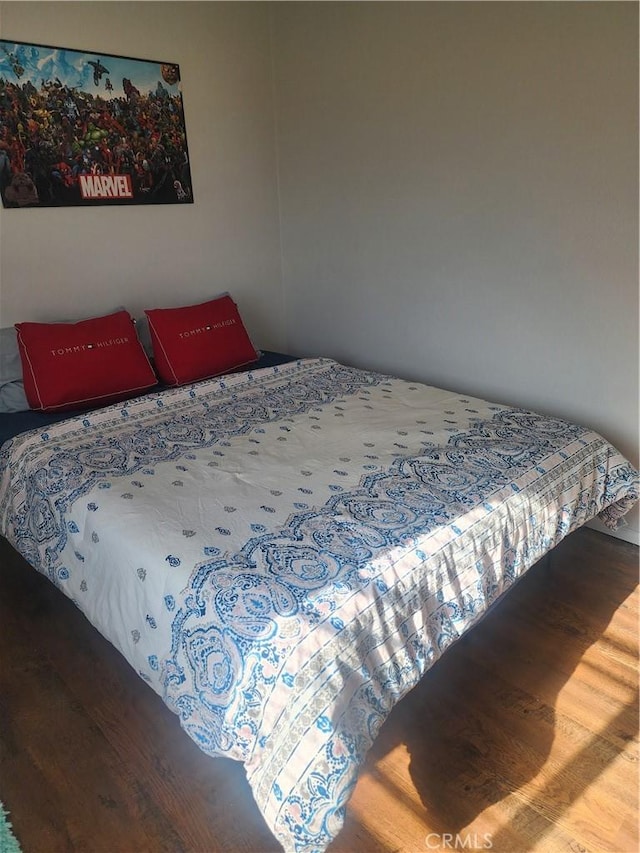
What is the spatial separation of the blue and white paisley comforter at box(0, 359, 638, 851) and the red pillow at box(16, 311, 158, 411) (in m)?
0.21

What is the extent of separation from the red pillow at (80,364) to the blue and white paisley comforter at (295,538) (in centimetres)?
21

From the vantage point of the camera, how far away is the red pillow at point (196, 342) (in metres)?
2.65

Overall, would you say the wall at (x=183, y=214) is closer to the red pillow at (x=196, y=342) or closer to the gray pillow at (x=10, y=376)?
the gray pillow at (x=10, y=376)

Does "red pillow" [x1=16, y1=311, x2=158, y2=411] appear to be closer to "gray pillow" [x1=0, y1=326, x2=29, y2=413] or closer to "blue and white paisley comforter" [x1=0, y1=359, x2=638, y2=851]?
"gray pillow" [x1=0, y1=326, x2=29, y2=413]

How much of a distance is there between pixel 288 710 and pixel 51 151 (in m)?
2.40

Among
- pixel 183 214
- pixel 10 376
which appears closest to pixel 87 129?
pixel 183 214

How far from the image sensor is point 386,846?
133cm

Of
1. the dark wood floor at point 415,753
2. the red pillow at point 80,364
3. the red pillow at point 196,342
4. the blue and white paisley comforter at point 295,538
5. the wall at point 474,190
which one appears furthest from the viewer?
the red pillow at point 196,342

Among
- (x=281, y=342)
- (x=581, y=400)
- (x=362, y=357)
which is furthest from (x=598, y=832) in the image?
(x=281, y=342)

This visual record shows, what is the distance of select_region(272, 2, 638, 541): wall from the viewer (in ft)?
Result: 6.98

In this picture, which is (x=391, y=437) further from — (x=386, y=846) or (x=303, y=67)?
(x=303, y=67)

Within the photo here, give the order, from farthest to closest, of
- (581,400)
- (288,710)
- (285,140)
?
(285,140), (581,400), (288,710)

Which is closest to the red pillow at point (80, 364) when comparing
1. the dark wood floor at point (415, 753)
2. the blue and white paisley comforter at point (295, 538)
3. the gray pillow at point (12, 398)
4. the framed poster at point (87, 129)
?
the gray pillow at point (12, 398)

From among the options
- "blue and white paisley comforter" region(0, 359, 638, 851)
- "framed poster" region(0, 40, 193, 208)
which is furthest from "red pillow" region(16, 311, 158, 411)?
"framed poster" region(0, 40, 193, 208)
